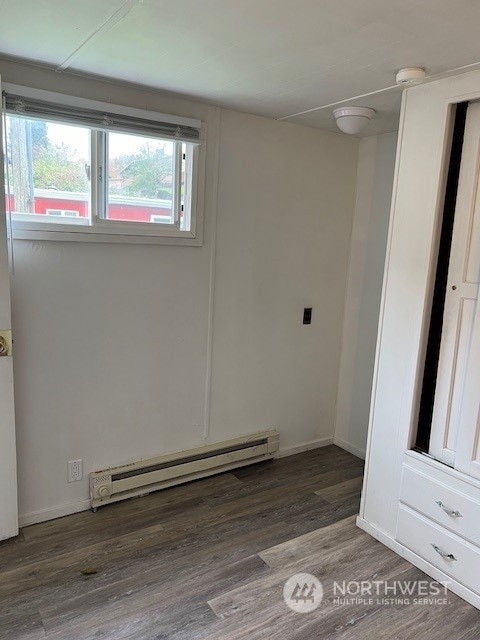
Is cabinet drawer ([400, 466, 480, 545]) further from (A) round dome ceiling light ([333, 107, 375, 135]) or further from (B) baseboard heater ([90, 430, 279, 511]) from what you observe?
(A) round dome ceiling light ([333, 107, 375, 135])

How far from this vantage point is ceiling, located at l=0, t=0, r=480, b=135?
1.42 m

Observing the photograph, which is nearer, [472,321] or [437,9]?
[437,9]

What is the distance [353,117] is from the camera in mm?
2451

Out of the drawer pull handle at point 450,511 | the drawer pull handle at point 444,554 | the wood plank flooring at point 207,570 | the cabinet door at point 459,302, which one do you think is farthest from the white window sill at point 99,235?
the drawer pull handle at point 444,554

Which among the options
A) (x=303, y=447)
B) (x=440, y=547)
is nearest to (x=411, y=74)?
(x=440, y=547)

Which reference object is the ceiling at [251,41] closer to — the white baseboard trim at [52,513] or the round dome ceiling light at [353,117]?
the round dome ceiling light at [353,117]

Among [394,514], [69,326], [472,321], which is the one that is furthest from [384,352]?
[69,326]

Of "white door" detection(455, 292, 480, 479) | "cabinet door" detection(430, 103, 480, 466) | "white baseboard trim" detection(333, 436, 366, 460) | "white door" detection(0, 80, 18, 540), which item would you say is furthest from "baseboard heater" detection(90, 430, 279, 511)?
"white door" detection(455, 292, 480, 479)

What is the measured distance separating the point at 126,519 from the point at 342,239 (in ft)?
7.32

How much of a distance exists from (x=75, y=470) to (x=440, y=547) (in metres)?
1.83

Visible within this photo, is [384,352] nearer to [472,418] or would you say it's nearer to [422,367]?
[422,367]

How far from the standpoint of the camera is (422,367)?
2.12m

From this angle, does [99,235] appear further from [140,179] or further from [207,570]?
[207,570]

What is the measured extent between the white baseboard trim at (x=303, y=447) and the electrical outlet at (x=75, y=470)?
1314 mm
